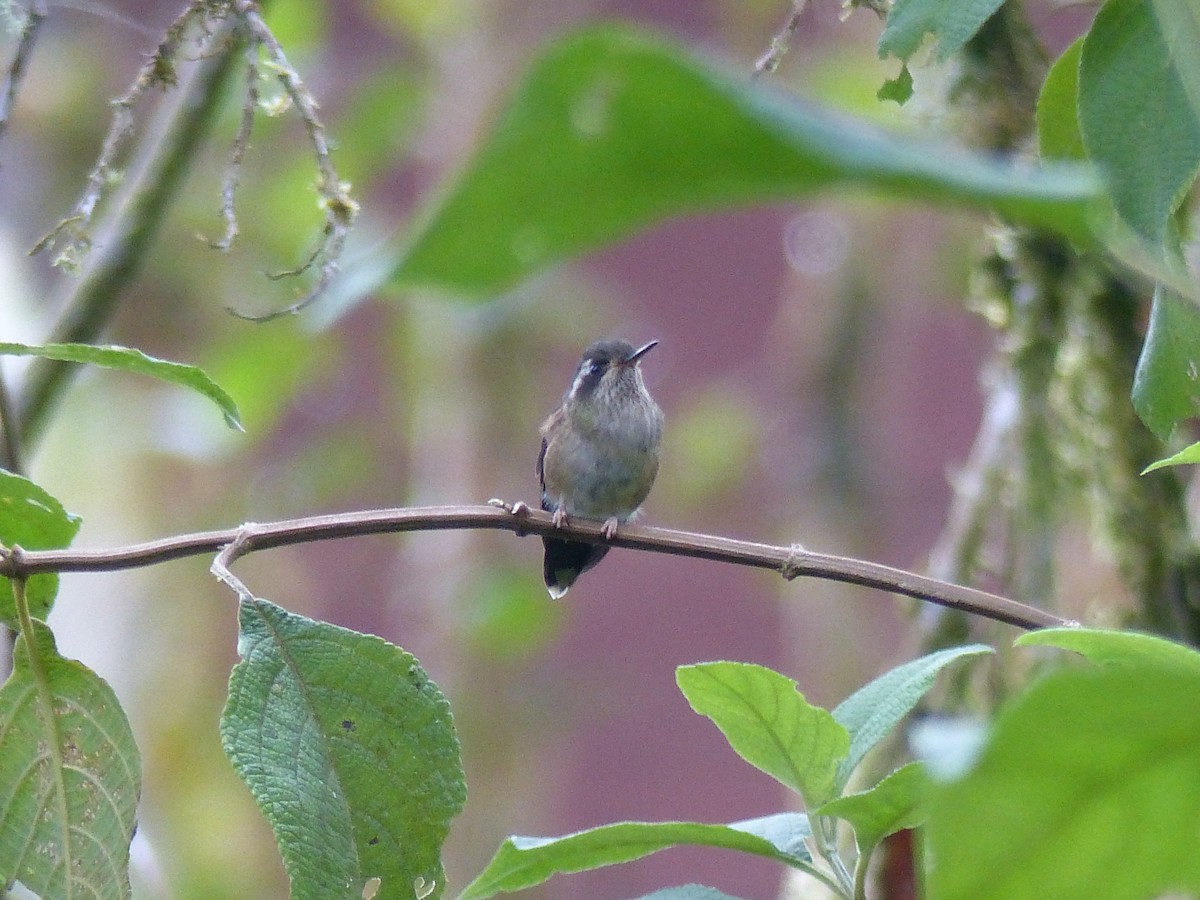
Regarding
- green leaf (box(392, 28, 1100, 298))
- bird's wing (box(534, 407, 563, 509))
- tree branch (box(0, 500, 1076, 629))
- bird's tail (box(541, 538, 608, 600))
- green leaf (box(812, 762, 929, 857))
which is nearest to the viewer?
green leaf (box(392, 28, 1100, 298))

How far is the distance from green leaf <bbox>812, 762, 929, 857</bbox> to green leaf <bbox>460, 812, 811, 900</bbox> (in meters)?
0.06

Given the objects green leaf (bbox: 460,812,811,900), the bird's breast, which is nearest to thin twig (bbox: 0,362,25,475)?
green leaf (bbox: 460,812,811,900)

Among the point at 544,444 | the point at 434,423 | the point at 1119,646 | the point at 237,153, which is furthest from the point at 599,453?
the point at 1119,646

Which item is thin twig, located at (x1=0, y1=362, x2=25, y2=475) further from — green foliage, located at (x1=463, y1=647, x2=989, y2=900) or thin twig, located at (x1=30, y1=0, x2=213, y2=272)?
green foliage, located at (x1=463, y1=647, x2=989, y2=900)

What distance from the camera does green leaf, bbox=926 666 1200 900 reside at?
1.50 ft

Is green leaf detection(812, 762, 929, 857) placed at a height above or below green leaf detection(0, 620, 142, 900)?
above

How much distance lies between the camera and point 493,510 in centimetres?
117

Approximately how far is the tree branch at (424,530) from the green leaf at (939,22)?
1.44 feet

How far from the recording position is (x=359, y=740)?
3.44ft

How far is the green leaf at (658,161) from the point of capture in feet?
1.36

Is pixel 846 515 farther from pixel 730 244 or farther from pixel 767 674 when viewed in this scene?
pixel 767 674

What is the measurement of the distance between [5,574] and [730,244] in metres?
5.42

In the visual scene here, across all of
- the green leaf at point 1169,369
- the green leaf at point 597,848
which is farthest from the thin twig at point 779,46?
the green leaf at point 597,848

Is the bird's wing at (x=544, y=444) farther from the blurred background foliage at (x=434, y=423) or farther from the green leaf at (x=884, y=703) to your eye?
the green leaf at (x=884, y=703)
